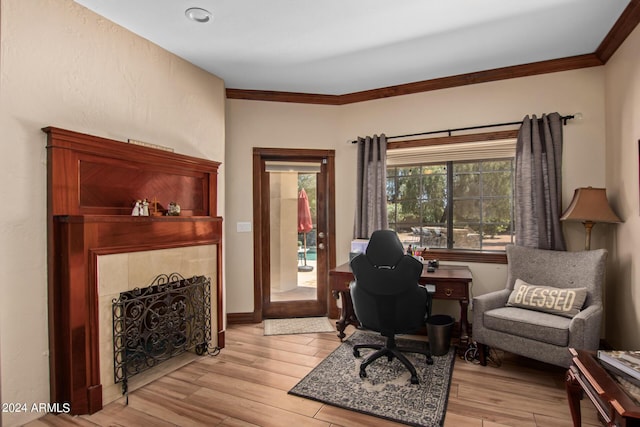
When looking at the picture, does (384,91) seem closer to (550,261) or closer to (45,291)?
(550,261)

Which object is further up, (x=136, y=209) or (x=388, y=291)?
(x=136, y=209)

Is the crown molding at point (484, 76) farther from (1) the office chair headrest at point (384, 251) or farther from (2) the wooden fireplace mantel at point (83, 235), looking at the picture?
(1) the office chair headrest at point (384, 251)

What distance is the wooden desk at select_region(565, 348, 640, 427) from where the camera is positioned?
1.55 metres

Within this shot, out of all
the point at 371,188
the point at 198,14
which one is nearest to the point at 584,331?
the point at 371,188

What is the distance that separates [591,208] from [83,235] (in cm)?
388

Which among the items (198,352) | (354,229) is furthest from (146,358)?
(354,229)

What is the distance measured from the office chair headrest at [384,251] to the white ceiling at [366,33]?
1.67 metres

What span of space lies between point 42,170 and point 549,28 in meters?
3.85

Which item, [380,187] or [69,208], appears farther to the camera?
[380,187]

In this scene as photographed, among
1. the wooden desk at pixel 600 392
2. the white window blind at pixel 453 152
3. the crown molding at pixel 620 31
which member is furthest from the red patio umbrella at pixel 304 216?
the crown molding at pixel 620 31

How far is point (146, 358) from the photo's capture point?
109 inches

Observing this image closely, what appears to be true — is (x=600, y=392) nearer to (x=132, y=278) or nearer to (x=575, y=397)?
(x=575, y=397)

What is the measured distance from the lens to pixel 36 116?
93.7 inches

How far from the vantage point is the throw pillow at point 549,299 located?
286 cm
